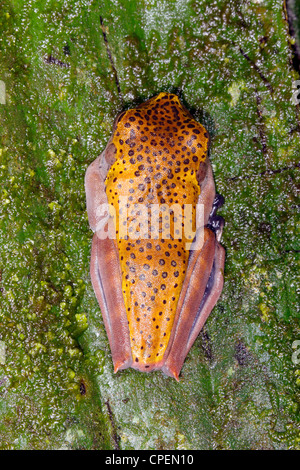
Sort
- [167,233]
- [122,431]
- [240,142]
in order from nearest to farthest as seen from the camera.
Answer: [167,233] < [122,431] < [240,142]

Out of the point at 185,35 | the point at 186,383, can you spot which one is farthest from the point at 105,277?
the point at 185,35

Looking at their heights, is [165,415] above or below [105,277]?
below

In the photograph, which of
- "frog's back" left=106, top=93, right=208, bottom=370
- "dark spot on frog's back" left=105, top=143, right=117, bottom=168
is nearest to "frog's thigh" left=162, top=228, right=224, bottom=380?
"frog's back" left=106, top=93, right=208, bottom=370

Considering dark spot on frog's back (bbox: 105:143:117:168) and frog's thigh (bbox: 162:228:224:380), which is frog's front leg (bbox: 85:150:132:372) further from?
frog's thigh (bbox: 162:228:224:380)

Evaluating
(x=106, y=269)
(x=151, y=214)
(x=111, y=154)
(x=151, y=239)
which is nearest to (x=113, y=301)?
(x=106, y=269)

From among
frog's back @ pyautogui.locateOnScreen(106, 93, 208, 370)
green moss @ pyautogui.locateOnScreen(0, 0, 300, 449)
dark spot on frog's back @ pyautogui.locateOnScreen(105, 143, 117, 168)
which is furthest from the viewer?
green moss @ pyautogui.locateOnScreen(0, 0, 300, 449)

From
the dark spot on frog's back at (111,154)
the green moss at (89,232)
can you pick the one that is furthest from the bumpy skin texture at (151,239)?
the green moss at (89,232)

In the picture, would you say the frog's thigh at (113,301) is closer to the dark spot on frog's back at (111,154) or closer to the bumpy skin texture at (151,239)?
the bumpy skin texture at (151,239)
